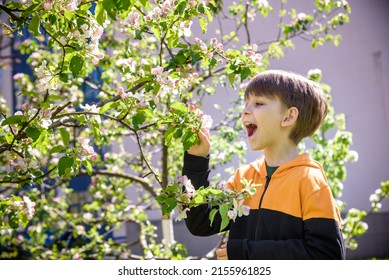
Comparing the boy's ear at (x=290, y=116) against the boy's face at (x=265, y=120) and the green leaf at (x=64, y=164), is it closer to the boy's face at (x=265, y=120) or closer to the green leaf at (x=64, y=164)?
the boy's face at (x=265, y=120)

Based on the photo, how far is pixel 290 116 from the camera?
4.23 ft

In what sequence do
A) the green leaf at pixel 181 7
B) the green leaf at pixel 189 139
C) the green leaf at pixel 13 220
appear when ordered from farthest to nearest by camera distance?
the green leaf at pixel 13 220, the green leaf at pixel 181 7, the green leaf at pixel 189 139

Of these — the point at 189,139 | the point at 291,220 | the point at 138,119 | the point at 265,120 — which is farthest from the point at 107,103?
the point at 291,220

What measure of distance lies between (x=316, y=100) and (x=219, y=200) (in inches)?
12.4

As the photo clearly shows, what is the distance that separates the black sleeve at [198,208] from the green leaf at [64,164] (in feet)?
0.80

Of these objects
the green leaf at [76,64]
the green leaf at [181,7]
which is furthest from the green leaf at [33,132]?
the green leaf at [181,7]

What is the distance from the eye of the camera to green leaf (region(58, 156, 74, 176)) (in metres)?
1.33

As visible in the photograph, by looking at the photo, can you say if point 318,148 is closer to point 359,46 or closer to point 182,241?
point 359,46

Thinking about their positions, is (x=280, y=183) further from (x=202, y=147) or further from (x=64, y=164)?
(x=64, y=164)

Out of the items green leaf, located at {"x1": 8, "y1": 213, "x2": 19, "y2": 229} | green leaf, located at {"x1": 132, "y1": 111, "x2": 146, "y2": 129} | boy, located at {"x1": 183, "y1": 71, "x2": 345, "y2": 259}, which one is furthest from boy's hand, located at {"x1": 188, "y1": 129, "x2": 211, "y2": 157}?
green leaf, located at {"x1": 8, "y1": 213, "x2": 19, "y2": 229}

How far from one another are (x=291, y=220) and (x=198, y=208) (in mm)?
221

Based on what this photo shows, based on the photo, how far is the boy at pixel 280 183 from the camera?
114cm

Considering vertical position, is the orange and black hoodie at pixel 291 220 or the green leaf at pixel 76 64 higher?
the green leaf at pixel 76 64
